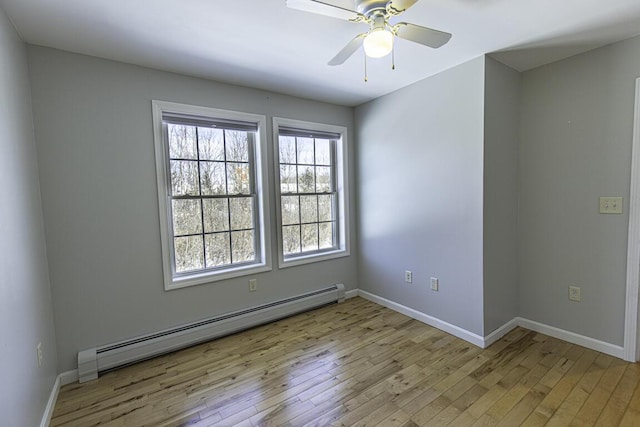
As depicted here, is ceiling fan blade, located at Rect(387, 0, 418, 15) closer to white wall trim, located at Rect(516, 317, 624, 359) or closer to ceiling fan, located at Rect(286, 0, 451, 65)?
ceiling fan, located at Rect(286, 0, 451, 65)

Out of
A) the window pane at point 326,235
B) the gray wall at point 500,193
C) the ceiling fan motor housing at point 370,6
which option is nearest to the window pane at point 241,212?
the window pane at point 326,235

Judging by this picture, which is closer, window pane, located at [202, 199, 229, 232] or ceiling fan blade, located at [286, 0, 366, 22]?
ceiling fan blade, located at [286, 0, 366, 22]

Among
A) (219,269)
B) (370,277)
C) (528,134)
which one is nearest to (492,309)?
(370,277)

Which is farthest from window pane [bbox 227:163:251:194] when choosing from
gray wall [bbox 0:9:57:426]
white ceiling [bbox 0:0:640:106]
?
gray wall [bbox 0:9:57:426]

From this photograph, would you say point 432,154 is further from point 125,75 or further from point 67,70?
point 67,70

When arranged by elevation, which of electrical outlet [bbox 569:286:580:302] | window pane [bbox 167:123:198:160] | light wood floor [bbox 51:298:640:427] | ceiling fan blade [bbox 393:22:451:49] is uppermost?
ceiling fan blade [bbox 393:22:451:49]

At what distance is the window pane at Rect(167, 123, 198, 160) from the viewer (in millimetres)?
2566

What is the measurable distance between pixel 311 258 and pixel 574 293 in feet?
8.17

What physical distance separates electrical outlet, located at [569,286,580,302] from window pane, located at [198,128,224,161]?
343 centimetres

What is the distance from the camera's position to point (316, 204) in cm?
351

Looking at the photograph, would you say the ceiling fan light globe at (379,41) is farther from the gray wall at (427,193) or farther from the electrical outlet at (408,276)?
the electrical outlet at (408,276)

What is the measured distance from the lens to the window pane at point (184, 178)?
102 inches

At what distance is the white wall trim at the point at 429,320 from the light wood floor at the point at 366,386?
0.24ft

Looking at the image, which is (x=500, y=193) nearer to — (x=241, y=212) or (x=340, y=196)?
(x=340, y=196)
